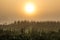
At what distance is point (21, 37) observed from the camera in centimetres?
493

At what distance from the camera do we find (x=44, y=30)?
5023 mm

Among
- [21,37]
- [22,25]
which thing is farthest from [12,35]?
[22,25]

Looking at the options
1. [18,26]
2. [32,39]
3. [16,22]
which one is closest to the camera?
[32,39]

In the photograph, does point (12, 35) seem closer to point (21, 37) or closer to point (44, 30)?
point (21, 37)

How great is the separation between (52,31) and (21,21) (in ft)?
3.06

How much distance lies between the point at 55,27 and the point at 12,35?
750mm

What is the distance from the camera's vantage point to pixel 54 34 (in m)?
4.95

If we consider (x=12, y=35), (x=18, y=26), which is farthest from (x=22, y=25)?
(x=12, y=35)

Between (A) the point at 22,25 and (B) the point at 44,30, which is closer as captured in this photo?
(B) the point at 44,30

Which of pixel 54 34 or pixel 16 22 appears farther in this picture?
pixel 16 22

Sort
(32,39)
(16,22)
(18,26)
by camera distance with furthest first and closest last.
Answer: (16,22), (18,26), (32,39)

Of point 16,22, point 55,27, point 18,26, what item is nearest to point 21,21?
point 16,22

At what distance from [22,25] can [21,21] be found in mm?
393

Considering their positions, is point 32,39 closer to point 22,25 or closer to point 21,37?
point 21,37
